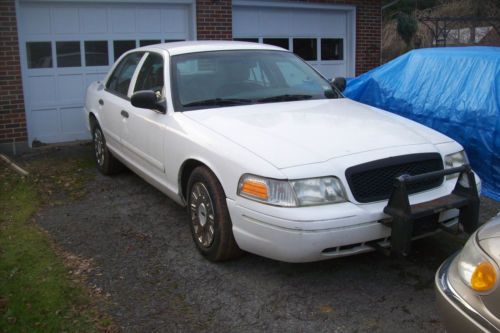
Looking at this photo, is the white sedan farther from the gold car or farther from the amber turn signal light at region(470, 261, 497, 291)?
the amber turn signal light at region(470, 261, 497, 291)

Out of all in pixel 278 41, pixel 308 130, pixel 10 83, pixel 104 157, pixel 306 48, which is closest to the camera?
pixel 308 130

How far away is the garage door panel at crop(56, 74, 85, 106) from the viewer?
904 centimetres

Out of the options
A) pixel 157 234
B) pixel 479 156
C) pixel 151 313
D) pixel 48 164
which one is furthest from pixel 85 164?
pixel 479 156

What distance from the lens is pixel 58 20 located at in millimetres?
8797

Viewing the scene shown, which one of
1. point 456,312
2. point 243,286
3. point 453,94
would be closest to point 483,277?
point 456,312

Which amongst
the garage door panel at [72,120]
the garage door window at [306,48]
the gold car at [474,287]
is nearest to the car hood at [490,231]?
the gold car at [474,287]

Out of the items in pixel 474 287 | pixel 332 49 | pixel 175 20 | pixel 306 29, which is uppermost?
pixel 175 20

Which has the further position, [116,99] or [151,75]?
[116,99]

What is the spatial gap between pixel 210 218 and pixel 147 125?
1.45 m

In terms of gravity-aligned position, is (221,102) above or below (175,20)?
below

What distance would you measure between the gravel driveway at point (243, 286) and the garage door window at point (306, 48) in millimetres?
6483

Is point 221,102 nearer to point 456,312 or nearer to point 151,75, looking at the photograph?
point 151,75

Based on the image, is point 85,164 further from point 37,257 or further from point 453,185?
point 453,185

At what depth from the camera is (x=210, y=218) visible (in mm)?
4234
